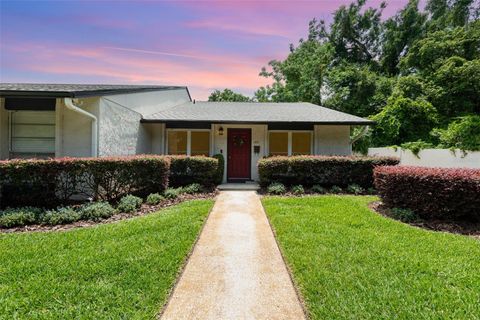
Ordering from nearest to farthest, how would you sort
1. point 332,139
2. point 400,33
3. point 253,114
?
1. point 332,139
2. point 253,114
3. point 400,33

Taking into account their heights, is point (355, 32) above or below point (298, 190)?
above

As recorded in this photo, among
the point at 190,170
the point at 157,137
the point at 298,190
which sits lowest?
the point at 298,190

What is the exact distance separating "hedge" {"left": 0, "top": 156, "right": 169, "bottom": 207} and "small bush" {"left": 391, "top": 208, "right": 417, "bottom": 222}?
6573 millimetres

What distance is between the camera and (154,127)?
12.3 meters

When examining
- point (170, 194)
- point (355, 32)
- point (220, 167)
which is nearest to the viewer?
point (170, 194)

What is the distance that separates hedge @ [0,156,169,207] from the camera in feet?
21.2

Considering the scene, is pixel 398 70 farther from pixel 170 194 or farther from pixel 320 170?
pixel 170 194

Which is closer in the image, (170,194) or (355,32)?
(170,194)

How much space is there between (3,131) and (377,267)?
421 inches

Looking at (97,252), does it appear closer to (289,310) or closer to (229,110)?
(289,310)

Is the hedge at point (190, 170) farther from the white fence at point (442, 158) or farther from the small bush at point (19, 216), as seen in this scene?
the white fence at point (442, 158)

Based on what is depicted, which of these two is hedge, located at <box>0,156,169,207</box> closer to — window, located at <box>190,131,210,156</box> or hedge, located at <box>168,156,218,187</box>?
hedge, located at <box>168,156,218,187</box>

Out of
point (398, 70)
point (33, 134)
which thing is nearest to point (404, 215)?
point (33, 134)

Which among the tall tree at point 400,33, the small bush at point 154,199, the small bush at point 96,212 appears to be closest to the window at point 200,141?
the small bush at point 154,199
